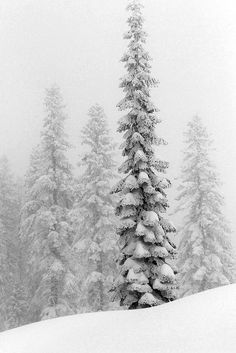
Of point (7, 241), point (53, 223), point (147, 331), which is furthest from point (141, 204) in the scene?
point (7, 241)

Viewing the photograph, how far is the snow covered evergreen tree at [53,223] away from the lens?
28.8m

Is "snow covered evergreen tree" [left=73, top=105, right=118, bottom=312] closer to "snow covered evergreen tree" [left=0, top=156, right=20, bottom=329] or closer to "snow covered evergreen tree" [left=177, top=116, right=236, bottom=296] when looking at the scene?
"snow covered evergreen tree" [left=177, top=116, right=236, bottom=296]

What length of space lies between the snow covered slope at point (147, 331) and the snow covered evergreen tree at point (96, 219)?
679 inches

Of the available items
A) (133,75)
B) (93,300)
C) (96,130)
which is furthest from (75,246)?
(133,75)

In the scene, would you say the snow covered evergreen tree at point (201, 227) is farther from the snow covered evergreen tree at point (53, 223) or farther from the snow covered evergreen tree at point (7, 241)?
the snow covered evergreen tree at point (7, 241)

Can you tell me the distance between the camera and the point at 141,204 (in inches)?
709

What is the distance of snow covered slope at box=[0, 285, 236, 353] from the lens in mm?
7269

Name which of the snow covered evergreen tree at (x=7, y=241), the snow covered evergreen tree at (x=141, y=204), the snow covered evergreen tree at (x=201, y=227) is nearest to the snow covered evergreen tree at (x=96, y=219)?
the snow covered evergreen tree at (x=201, y=227)

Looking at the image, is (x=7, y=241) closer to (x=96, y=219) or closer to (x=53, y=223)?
(x=53, y=223)

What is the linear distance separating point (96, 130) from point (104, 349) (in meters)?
23.1

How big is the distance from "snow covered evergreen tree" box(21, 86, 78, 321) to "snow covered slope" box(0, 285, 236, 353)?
A: 17.8 m

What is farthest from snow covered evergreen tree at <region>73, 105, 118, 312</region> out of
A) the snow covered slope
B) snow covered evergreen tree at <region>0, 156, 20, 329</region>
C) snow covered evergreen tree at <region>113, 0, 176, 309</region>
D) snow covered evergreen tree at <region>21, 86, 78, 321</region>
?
the snow covered slope

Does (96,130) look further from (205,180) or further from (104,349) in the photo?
(104,349)

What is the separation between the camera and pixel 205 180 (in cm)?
2928
